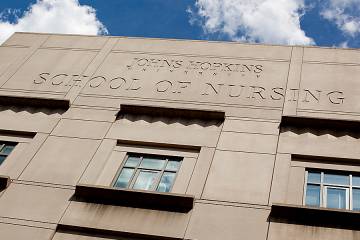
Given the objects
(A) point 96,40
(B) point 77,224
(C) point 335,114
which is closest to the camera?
(B) point 77,224

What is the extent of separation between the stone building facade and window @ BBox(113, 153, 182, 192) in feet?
0.14

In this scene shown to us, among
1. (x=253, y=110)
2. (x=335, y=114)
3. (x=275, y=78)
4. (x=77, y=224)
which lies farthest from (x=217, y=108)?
(x=77, y=224)

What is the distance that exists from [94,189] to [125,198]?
0.90m

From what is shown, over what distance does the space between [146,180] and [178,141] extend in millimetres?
1678

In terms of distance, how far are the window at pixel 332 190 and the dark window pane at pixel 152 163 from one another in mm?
4121

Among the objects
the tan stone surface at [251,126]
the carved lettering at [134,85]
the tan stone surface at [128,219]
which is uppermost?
the carved lettering at [134,85]

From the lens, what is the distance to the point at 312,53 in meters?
16.3

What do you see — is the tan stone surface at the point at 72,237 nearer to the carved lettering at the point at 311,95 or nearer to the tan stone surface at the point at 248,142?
the tan stone surface at the point at 248,142

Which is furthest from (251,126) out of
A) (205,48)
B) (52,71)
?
(52,71)

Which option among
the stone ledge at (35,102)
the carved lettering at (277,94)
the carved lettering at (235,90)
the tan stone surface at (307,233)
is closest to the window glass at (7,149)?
the stone ledge at (35,102)

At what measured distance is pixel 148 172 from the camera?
12.8 meters

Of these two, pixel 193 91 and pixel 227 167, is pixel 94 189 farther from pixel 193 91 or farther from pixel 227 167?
pixel 193 91

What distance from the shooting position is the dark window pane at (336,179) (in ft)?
38.6

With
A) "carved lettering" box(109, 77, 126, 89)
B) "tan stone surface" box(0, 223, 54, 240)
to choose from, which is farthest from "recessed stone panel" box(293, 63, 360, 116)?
"tan stone surface" box(0, 223, 54, 240)
